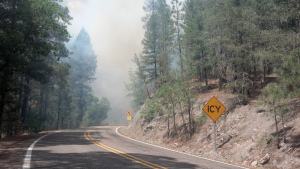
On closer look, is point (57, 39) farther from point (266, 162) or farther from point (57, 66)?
point (266, 162)

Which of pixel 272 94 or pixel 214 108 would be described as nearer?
pixel 272 94

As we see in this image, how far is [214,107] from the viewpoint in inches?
533

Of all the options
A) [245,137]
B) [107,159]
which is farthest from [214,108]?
[107,159]

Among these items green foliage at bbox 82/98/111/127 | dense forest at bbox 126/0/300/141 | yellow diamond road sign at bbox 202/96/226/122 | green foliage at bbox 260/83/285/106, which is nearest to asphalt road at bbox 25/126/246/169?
yellow diamond road sign at bbox 202/96/226/122

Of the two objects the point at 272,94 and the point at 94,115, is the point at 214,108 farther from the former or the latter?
the point at 94,115

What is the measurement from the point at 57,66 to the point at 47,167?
24.2m

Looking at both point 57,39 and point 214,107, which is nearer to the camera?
point 214,107

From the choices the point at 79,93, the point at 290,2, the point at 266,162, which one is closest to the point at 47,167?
the point at 266,162

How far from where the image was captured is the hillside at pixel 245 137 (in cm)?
1065

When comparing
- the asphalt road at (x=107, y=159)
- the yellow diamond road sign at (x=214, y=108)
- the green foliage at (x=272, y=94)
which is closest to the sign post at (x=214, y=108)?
the yellow diamond road sign at (x=214, y=108)

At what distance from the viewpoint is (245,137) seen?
44.8 feet

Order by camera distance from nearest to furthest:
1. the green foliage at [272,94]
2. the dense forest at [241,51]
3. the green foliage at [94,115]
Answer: the green foliage at [272,94] → the dense forest at [241,51] → the green foliage at [94,115]

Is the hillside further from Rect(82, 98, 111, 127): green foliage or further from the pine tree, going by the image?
Rect(82, 98, 111, 127): green foliage

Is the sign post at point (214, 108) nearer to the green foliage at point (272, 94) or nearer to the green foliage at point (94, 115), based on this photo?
the green foliage at point (272, 94)
